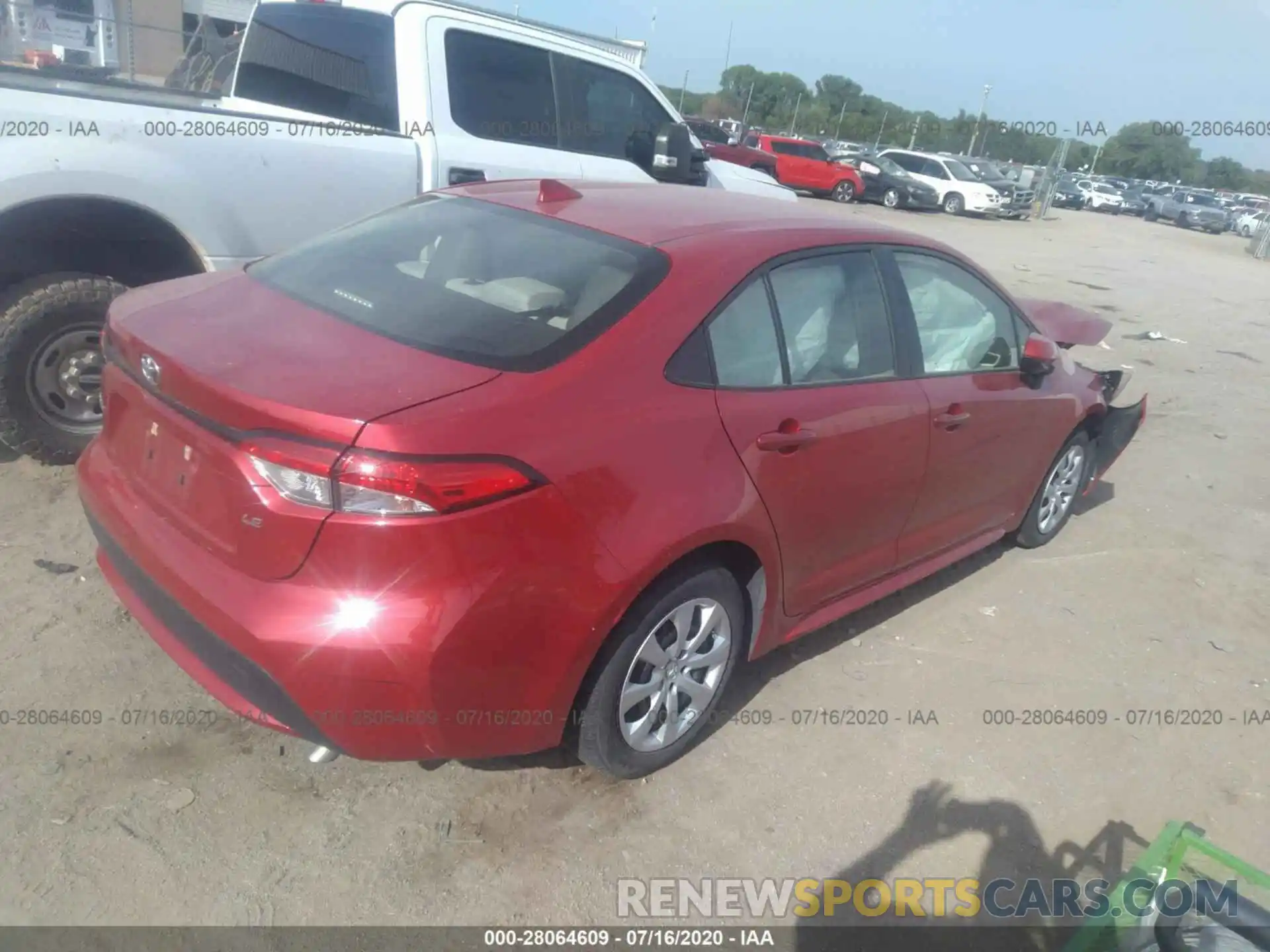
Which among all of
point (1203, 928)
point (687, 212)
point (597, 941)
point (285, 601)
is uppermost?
point (687, 212)

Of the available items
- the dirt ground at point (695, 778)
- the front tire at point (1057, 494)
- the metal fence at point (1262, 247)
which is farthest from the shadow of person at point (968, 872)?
the metal fence at point (1262, 247)

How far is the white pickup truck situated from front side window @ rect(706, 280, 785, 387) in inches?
96.9

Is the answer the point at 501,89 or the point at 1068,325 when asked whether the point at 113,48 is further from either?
the point at 1068,325

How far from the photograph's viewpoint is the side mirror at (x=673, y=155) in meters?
5.99

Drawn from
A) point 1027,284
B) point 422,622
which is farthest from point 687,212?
point 1027,284

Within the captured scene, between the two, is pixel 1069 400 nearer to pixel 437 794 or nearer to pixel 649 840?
pixel 649 840

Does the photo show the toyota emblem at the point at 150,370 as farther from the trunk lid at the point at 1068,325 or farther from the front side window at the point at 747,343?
the trunk lid at the point at 1068,325

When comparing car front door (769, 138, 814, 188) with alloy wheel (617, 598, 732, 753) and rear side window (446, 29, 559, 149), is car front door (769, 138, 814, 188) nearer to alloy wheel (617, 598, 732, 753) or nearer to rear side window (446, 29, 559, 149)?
rear side window (446, 29, 559, 149)

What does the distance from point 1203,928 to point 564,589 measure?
1.61m

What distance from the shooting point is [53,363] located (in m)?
4.21

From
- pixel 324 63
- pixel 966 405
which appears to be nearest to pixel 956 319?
pixel 966 405

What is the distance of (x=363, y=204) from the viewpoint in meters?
4.82

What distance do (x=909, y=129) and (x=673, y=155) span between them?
184 feet

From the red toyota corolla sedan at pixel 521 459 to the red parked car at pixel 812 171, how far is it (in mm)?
23471
